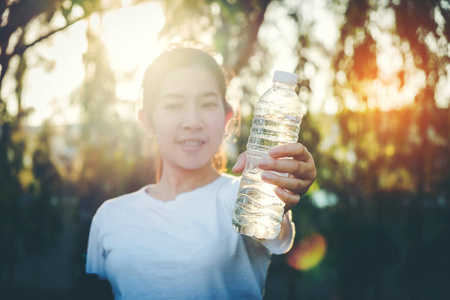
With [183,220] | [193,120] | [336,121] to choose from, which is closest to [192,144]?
[193,120]

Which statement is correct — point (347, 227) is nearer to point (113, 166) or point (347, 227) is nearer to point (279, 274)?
point (279, 274)

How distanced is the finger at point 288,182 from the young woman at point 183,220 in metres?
0.28

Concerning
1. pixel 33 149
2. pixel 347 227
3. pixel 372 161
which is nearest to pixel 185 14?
pixel 372 161

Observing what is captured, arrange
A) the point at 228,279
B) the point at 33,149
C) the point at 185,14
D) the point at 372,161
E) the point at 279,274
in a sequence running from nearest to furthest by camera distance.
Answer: the point at 228,279
the point at 185,14
the point at 372,161
the point at 279,274
the point at 33,149

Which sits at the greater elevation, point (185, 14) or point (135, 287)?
point (185, 14)

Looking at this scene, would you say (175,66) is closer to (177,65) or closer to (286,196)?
(177,65)

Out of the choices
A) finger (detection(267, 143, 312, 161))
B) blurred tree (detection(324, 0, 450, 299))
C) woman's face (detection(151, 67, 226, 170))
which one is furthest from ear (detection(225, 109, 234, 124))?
blurred tree (detection(324, 0, 450, 299))

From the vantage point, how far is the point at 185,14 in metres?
3.45

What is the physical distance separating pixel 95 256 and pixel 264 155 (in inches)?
43.9

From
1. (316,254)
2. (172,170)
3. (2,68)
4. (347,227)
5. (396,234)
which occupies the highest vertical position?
(2,68)

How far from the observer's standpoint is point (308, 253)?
454 cm

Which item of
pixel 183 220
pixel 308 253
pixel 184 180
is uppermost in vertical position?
pixel 184 180

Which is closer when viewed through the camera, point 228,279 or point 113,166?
point 228,279

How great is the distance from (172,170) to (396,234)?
12289 millimetres
